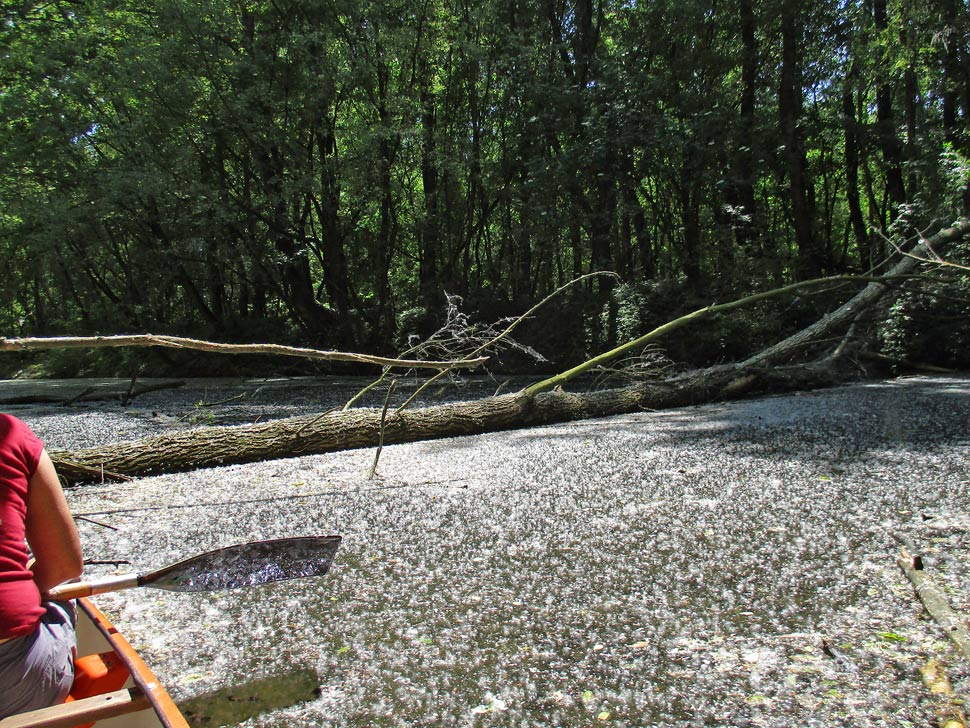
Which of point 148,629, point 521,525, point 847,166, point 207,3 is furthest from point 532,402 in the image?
point 847,166

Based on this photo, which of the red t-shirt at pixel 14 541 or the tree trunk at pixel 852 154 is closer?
the red t-shirt at pixel 14 541

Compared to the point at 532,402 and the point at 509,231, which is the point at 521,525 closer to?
the point at 532,402

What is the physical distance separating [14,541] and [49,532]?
13 cm

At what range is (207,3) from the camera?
13922 millimetres

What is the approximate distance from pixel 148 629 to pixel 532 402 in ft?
17.2

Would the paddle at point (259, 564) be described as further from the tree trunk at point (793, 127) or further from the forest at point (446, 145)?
the tree trunk at point (793, 127)

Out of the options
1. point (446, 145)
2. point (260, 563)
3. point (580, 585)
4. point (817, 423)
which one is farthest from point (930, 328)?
point (446, 145)

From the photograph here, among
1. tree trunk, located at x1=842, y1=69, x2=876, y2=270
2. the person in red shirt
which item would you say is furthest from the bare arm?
tree trunk, located at x1=842, y1=69, x2=876, y2=270

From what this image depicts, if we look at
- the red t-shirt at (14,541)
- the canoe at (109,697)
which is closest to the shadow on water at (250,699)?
the canoe at (109,697)

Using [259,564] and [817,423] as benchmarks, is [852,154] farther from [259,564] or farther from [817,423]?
[259,564]

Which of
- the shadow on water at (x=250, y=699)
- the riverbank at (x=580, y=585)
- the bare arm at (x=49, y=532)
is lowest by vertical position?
the shadow on water at (x=250, y=699)

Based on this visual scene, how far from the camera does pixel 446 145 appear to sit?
1583 cm

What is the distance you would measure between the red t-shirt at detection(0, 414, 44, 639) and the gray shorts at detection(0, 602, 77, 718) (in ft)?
0.13

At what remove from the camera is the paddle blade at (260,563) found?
3.04m
